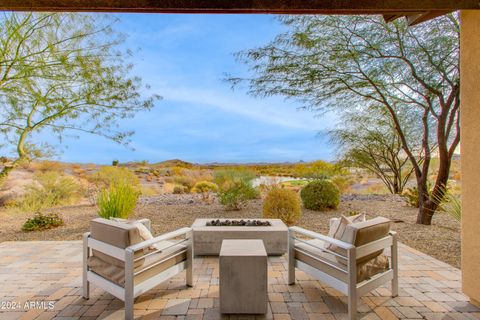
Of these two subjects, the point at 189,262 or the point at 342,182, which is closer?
the point at 189,262

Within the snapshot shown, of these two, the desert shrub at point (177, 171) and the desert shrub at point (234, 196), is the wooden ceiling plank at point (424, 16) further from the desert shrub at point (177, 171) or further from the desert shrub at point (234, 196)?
the desert shrub at point (177, 171)

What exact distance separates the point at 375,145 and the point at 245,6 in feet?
30.4

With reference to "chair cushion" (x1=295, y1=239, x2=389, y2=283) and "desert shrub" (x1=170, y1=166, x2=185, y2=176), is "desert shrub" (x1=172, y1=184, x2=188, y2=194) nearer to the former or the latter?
"desert shrub" (x1=170, y1=166, x2=185, y2=176)

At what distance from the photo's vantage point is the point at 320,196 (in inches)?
276

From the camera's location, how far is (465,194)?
2555 mm

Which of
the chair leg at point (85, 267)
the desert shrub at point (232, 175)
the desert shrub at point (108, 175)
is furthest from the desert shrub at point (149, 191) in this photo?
the chair leg at point (85, 267)

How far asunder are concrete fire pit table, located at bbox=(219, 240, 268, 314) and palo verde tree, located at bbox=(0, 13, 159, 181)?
19.9 feet

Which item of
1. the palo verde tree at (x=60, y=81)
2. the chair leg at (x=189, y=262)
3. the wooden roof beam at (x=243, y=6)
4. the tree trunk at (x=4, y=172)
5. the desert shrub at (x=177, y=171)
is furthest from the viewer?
the desert shrub at (x=177, y=171)

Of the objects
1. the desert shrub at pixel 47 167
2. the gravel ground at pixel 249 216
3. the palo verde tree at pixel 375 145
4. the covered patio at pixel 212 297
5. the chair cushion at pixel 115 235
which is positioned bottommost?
the covered patio at pixel 212 297

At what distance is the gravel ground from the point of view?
4.63 m

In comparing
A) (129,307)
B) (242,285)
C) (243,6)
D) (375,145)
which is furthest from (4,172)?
(375,145)

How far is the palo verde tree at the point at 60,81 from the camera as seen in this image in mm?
5992

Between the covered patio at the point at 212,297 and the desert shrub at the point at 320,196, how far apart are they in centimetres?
338

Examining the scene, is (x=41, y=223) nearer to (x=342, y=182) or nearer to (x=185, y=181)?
(x=185, y=181)
